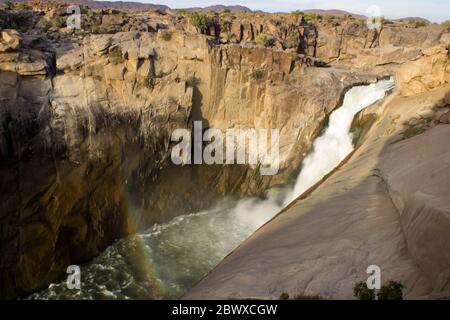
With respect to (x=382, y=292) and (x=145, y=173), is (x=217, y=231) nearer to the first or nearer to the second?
(x=145, y=173)

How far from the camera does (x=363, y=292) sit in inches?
247

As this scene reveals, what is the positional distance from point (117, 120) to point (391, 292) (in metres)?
14.5

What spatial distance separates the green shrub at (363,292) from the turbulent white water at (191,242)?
34.1 feet

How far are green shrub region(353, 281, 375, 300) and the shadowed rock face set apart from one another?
12.6 m

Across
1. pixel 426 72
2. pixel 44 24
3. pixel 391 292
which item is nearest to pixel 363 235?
pixel 391 292

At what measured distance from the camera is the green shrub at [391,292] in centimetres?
614

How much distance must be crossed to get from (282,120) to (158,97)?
781cm

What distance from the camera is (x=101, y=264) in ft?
56.0

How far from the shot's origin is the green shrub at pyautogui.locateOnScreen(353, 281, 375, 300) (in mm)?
6231

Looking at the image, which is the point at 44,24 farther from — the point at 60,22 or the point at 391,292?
the point at 391,292

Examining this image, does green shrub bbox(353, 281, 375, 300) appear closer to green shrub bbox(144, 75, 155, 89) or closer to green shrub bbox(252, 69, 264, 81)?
green shrub bbox(144, 75, 155, 89)

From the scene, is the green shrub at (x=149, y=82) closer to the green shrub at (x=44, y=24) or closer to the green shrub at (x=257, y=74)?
the green shrub at (x=44, y=24)
